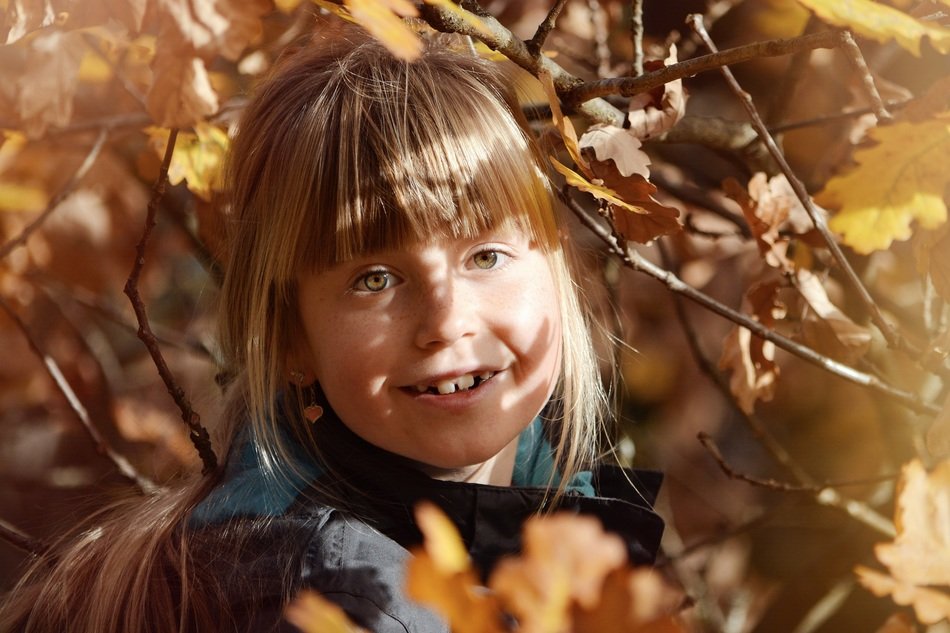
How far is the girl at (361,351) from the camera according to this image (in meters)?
1.14

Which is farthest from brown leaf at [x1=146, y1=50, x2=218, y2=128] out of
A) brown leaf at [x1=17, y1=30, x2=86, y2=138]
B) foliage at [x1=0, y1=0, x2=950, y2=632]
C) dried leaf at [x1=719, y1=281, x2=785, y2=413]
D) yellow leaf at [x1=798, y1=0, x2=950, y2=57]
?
dried leaf at [x1=719, y1=281, x2=785, y2=413]

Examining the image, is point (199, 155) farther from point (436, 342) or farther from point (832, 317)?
point (832, 317)

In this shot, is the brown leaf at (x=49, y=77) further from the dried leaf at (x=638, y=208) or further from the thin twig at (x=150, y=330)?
the dried leaf at (x=638, y=208)

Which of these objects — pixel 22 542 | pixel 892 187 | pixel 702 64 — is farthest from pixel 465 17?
pixel 22 542

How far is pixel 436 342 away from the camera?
3.72 feet

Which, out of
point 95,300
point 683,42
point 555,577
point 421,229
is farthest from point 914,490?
point 95,300

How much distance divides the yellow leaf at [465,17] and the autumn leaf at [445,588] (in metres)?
0.47

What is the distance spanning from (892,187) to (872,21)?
0.21 m

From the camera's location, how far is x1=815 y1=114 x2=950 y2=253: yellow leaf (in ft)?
3.27

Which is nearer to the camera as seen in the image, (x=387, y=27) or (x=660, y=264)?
(x=387, y=27)

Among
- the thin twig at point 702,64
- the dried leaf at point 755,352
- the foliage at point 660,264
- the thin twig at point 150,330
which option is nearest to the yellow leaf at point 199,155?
the foliage at point 660,264

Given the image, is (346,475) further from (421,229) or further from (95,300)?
(95,300)

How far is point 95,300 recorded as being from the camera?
1.98 metres

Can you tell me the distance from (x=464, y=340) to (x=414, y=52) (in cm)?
46
